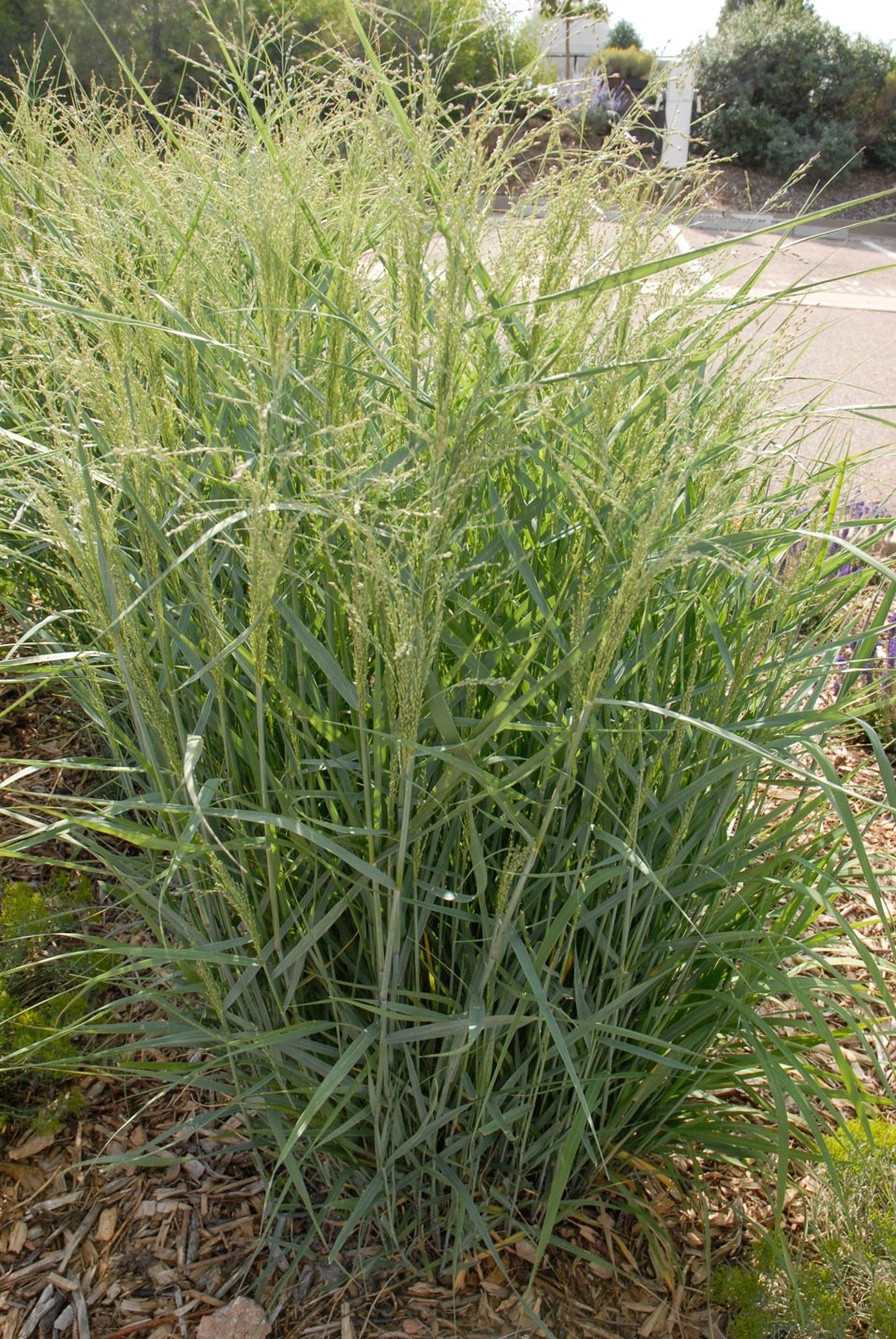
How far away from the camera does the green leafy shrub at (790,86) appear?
14.3m

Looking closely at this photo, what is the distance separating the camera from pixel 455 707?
57.1 inches

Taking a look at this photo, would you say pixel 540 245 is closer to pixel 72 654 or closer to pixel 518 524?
pixel 518 524

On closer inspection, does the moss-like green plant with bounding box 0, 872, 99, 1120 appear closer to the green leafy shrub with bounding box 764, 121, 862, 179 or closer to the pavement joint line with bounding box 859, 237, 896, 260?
the pavement joint line with bounding box 859, 237, 896, 260

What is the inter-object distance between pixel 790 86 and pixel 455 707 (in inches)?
637

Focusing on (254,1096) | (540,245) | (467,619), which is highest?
(540,245)

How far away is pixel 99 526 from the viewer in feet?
3.97

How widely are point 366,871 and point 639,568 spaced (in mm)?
472

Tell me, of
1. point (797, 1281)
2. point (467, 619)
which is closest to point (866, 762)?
point (797, 1281)

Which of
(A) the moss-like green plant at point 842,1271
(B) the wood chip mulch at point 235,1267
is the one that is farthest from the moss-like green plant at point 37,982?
(A) the moss-like green plant at point 842,1271

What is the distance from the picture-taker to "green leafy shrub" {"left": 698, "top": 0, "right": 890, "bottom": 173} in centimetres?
1430

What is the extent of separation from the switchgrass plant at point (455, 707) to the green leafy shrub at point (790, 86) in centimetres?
1472

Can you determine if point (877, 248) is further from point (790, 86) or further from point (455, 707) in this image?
point (455, 707)

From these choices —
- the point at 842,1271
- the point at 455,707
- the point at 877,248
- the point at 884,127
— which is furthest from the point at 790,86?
the point at 842,1271

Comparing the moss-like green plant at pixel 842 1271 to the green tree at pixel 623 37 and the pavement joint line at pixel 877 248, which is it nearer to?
the pavement joint line at pixel 877 248
